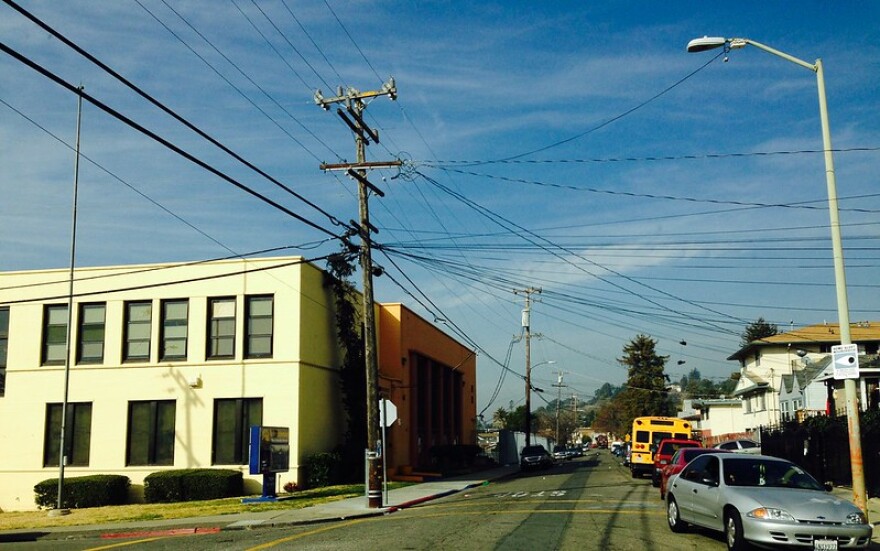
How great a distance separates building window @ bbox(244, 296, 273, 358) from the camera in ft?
107

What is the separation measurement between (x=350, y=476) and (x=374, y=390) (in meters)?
8.67

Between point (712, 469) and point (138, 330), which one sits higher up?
point (138, 330)

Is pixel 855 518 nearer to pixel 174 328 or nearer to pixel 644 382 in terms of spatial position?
pixel 174 328

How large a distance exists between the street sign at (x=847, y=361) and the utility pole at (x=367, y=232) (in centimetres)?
1362

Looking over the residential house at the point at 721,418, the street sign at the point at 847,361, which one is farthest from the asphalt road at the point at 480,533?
the residential house at the point at 721,418

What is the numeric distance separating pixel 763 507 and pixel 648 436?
87.2ft

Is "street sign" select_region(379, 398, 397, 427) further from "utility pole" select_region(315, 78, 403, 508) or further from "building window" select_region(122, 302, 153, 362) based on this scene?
"building window" select_region(122, 302, 153, 362)

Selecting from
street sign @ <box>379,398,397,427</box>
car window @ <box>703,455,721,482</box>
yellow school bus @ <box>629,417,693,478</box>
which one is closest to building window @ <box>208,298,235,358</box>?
street sign @ <box>379,398,397,427</box>

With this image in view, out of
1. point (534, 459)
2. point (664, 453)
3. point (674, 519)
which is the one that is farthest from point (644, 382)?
point (674, 519)

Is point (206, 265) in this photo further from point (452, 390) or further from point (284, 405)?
point (452, 390)

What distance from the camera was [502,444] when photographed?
223ft

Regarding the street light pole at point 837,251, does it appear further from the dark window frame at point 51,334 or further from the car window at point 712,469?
the dark window frame at point 51,334

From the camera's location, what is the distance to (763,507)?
40.3ft

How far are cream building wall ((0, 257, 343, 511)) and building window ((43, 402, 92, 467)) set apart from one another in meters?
0.26
